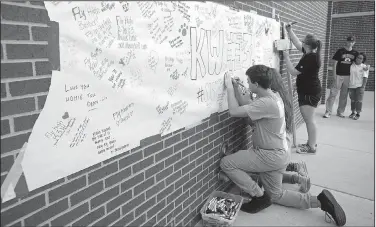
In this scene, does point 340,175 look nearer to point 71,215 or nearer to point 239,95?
point 239,95

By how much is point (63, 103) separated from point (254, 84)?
87.8 inches

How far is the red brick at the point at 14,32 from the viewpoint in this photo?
1.42 meters

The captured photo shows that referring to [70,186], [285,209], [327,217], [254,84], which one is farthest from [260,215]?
[70,186]

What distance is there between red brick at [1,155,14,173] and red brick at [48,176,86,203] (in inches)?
11.6

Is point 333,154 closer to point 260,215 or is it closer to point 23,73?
point 260,215

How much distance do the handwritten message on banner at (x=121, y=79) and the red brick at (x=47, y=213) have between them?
159 millimetres

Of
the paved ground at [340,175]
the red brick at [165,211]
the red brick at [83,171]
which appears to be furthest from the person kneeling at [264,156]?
the red brick at [83,171]

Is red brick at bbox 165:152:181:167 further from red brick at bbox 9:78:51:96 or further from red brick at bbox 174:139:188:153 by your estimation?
red brick at bbox 9:78:51:96

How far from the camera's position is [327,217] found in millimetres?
3414

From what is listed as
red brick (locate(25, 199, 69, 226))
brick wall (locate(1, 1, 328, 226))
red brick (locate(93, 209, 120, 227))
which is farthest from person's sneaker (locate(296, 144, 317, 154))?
red brick (locate(25, 199, 69, 226))

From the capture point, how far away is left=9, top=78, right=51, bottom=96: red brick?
1.48 m

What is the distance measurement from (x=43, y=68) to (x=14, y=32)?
0.22 m

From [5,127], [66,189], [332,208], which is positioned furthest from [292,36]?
[5,127]

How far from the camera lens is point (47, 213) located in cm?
169
